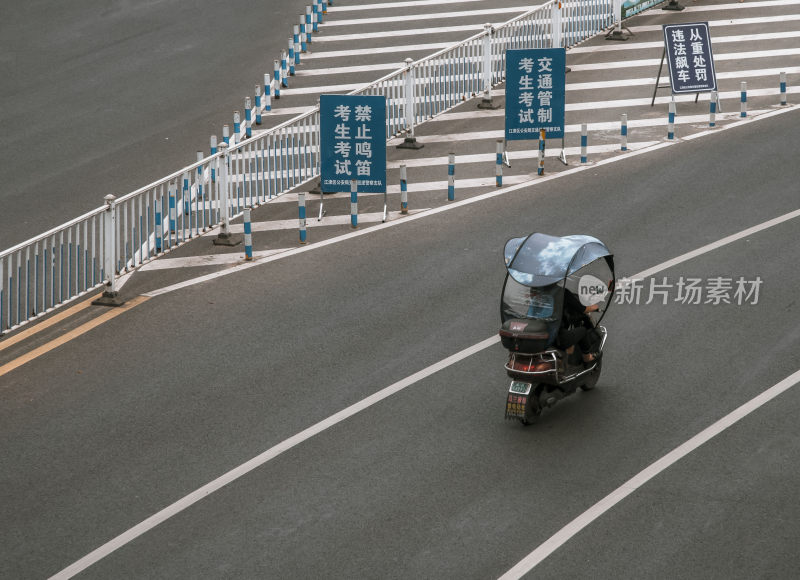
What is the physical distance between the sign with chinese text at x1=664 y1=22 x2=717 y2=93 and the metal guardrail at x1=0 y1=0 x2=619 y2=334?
3.17 m

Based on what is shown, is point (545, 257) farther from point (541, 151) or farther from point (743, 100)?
point (743, 100)

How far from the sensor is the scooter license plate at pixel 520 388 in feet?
41.2

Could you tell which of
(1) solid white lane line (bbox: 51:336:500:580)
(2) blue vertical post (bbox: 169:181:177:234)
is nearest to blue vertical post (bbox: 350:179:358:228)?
(2) blue vertical post (bbox: 169:181:177:234)

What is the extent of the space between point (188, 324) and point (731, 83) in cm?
1457

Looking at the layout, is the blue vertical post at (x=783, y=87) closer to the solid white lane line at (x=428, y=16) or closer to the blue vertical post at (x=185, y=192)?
the solid white lane line at (x=428, y=16)

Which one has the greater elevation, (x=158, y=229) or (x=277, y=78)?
(x=277, y=78)

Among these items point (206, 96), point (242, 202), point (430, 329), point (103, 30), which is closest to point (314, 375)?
point (430, 329)

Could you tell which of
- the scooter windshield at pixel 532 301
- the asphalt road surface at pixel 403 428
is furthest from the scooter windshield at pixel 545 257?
the asphalt road surface at pixel 403 428

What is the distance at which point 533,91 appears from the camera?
71.5ft

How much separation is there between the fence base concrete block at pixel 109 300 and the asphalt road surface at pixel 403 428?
0.39 metres

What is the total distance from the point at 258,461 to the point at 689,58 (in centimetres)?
1537

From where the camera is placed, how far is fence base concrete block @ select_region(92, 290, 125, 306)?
16.4 meters

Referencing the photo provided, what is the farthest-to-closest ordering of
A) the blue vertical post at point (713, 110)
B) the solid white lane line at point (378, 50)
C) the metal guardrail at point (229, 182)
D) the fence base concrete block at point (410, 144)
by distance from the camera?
the solid white lane line at point (378, 50) → the blue vertical post at point (713, 110) → the fence base concrete block at point (410, 144) → the metal guardrail at point (229, 182)

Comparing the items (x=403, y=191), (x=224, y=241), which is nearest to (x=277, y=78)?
(x=403, y=191)
